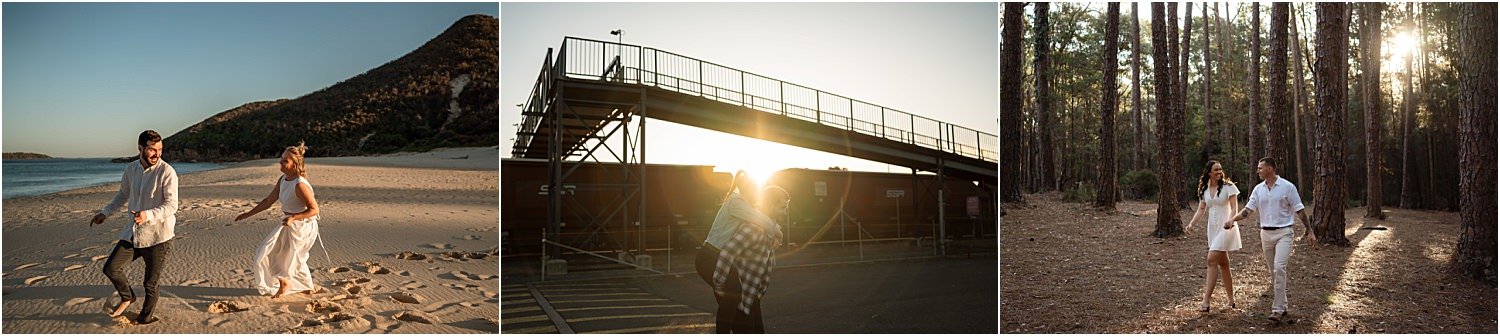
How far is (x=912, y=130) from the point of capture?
277 inches

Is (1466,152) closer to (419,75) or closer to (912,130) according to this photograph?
(912,130)

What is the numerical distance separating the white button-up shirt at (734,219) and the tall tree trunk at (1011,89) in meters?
3.47

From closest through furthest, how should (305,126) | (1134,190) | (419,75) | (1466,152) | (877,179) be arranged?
(1466,152) → (419,75) → (305,126) → (877,179) → (1134,190)

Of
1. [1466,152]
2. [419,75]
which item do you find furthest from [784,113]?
[1466,152]

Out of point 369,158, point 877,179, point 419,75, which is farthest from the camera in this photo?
point 877,179

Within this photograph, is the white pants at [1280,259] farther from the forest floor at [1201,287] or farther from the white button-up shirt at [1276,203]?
the forest floor at [1201,287]

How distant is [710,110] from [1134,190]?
36.1ft

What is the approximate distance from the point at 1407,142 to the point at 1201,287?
34.6 ft

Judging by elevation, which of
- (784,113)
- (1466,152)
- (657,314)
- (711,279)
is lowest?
(657,314)

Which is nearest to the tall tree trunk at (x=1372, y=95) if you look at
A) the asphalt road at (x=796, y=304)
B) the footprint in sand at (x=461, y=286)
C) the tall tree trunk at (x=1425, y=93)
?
A: the tall tree trunk at (x=1425, y=93)

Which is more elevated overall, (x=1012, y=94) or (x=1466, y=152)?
(x=1012, y=94)

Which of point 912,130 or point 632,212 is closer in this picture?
point 912,130

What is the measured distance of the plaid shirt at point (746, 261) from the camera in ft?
9.87

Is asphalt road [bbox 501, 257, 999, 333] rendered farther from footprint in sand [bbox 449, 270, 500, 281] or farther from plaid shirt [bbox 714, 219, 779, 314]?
plaid shirt [bbox 714, 219, 779, 314]
